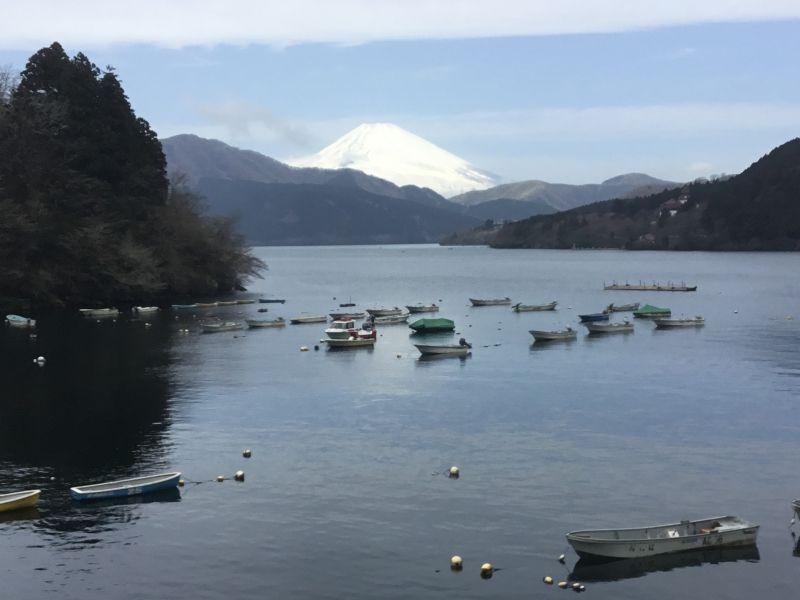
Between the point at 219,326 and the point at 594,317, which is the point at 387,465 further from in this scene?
the point at 594,317

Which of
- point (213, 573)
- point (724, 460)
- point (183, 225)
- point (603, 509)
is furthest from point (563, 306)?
point (213, 573)

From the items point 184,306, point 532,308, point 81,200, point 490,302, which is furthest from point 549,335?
point 81,200

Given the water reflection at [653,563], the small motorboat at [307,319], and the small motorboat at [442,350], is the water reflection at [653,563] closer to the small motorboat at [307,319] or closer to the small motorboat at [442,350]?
the small motorboat at [442,350]

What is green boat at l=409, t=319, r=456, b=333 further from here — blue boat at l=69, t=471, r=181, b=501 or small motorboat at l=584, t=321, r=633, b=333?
blue boat at l=69, t=471, r=181, b=501

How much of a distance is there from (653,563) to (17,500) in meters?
25.4

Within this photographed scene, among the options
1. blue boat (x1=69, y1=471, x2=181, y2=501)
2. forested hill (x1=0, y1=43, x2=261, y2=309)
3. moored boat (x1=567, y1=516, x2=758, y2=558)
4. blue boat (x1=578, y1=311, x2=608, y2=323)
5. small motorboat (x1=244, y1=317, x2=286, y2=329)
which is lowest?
moored boat (x1=567, y1=516, x2=758, y2=558)

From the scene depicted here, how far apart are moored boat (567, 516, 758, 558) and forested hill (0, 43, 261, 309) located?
10165cm

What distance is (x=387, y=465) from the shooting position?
46031mm

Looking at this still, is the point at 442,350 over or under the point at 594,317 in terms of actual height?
over

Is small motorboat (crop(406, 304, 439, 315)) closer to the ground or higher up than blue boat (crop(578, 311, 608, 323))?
higher up

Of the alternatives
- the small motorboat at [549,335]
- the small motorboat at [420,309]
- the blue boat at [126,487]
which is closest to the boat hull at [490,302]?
the small motorboat at [420,309]

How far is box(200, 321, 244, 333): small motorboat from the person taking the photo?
106750 millimetres

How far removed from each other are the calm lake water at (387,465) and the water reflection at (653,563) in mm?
107

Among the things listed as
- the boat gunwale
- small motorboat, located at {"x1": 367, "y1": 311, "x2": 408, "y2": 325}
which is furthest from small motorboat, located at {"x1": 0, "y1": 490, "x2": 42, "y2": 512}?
small motorboat, located at {"x1": 367, "y1": 311, "x2": 408, "y2": 325}
